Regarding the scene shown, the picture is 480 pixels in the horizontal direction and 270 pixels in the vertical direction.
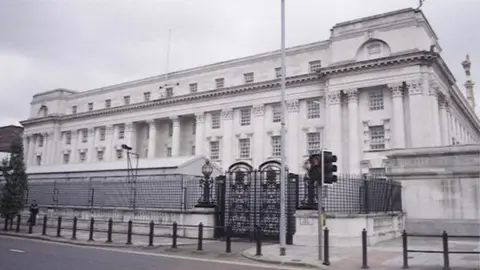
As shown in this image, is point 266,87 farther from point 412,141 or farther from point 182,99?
point 412,141

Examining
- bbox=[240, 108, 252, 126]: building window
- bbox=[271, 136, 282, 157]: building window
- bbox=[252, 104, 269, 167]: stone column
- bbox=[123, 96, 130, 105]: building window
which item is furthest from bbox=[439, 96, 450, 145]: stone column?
bbox=[123, 96, 130, 105]: building window

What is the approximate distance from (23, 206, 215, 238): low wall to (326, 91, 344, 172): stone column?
26.1 meters

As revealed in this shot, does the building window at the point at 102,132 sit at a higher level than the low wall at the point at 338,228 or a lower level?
higher

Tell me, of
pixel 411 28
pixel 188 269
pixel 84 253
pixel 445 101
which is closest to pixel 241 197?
pixel 84 253

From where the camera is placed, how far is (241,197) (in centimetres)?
2069

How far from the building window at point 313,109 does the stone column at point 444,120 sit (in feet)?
42.0

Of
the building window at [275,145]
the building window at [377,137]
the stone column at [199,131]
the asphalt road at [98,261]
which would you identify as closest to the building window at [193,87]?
Result: the stone column at [199,131]

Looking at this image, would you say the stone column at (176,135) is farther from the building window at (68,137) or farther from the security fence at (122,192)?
the security fence at (122,192)

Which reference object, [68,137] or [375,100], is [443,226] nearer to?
[375,100]

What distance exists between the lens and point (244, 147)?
2133 inches

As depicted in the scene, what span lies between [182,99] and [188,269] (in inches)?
1914

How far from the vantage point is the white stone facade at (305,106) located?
42062mm

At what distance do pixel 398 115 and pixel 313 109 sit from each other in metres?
10.4

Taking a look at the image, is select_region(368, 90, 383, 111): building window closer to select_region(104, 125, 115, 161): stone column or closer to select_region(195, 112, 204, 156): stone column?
select_region(195, 112, 204, 156): stone column
